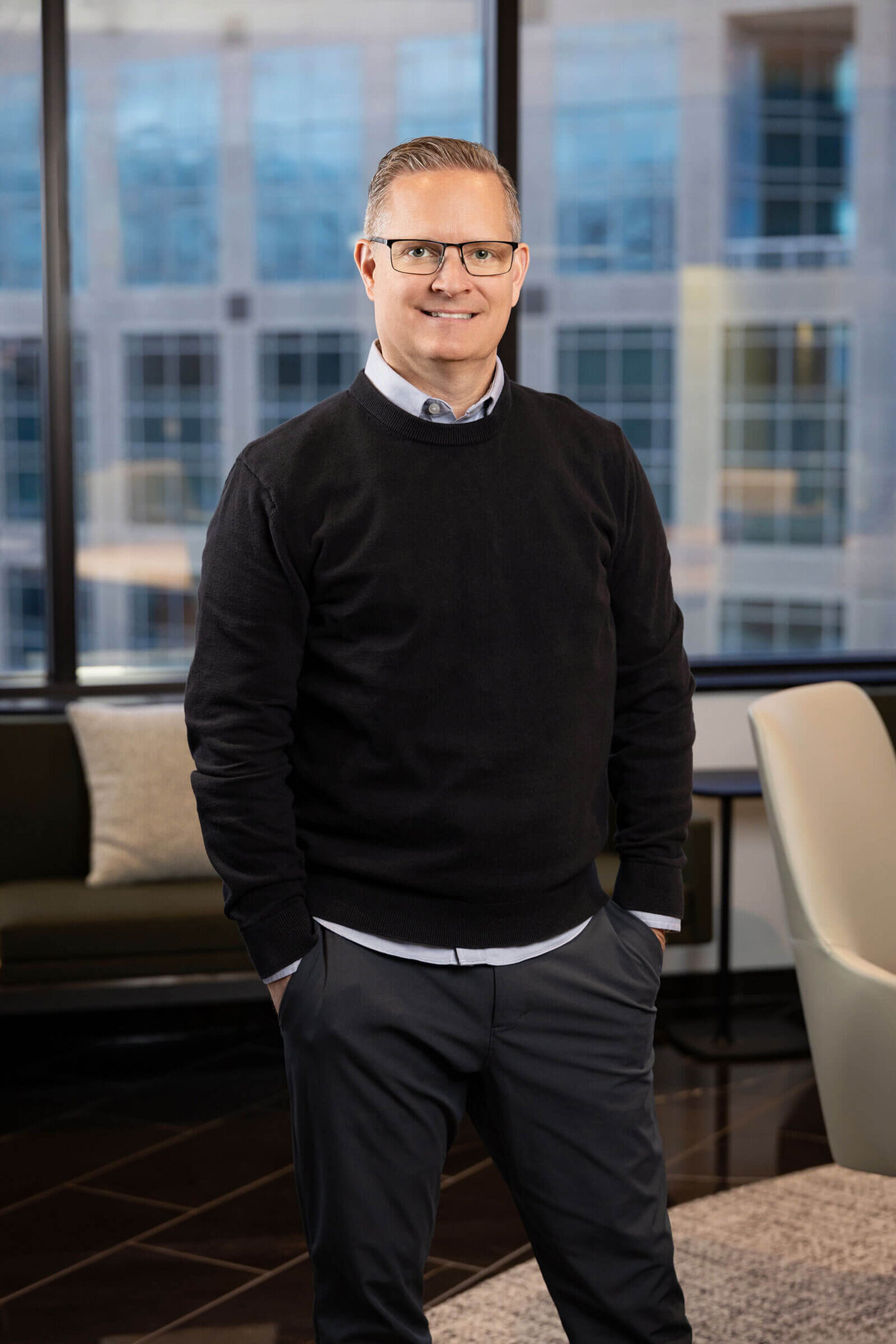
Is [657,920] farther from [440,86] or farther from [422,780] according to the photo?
[440,86]

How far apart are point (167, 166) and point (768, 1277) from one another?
3329 mm

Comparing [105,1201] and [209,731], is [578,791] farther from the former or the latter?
[105,1201]

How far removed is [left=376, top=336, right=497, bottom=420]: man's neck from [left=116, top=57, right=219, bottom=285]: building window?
2927mm

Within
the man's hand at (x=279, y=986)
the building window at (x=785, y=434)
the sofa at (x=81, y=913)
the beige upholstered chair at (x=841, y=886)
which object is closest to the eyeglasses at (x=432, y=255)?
the man's hand at (x=279, y=986)

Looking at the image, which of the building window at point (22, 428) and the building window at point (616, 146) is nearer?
the building window at point (22, 428)

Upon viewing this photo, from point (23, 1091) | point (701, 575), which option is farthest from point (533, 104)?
point (23, 1091)

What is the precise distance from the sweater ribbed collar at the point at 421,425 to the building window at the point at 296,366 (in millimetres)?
2911

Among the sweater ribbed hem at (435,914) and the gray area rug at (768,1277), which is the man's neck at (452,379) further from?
the gray area rug at (768,1277)

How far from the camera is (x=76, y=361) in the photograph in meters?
4.33

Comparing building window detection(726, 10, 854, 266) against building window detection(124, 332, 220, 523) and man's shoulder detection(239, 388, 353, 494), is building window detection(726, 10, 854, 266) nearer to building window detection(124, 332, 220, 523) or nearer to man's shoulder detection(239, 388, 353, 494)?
building window detection(124, 332, 220, 523)

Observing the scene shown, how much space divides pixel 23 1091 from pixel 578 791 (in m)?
2.43

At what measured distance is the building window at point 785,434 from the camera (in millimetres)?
4609

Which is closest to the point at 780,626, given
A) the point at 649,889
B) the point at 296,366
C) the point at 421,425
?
the point at 296,366

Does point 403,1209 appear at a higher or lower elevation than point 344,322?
lower
